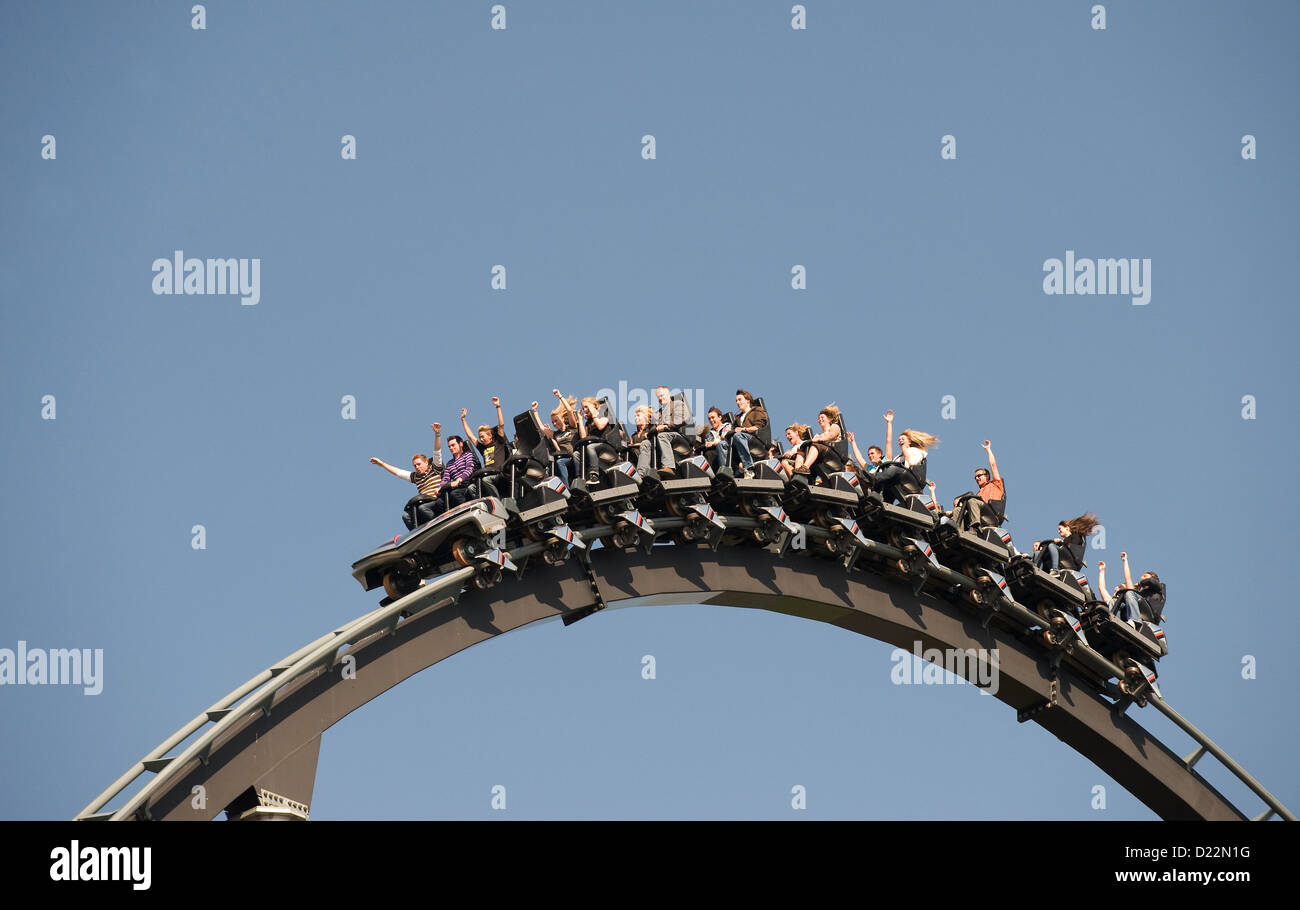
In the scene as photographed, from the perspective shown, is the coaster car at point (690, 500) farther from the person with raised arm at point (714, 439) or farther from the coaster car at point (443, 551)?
the coaster car at point (443, 551)

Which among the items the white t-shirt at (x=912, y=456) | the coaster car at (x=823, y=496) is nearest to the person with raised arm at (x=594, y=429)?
the coaster car at (x=823, y=496)

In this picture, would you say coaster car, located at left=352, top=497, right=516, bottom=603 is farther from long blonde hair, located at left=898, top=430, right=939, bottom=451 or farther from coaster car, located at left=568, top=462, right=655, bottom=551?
long blonde hair, located at left=898, top=430, right=939, bottom=451

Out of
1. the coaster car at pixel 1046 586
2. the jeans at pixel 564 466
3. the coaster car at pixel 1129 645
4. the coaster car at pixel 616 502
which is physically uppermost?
the jeans at pixel 564 466

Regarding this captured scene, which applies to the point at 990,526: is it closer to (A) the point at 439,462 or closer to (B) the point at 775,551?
(B) the point at 775,551

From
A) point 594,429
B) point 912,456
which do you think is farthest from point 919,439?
point 594,429

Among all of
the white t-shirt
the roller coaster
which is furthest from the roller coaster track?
the white t-shirt
